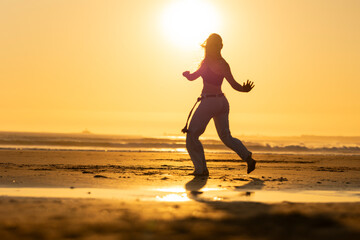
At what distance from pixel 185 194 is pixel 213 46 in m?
3.76

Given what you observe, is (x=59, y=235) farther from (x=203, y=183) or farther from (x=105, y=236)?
(x=203, y=183)

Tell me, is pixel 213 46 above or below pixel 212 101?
above

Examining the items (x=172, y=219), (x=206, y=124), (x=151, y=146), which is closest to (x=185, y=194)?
(x=172, y=219)

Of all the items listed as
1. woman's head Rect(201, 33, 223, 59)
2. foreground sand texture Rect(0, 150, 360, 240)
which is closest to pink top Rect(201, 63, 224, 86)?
woman's head Rect(201, 33, 223, 59)

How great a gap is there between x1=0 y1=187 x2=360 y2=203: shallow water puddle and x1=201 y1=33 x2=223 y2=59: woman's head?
3.12 meters

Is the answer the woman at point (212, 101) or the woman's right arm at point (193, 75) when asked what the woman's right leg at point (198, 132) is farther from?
the woman's right arm at point (193, 75)

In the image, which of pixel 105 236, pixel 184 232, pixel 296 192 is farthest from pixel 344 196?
pixel 105 236

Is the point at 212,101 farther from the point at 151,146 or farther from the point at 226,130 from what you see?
the point at 151,146

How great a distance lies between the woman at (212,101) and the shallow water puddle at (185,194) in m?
2.25

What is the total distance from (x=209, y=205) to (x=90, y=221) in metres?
1.49

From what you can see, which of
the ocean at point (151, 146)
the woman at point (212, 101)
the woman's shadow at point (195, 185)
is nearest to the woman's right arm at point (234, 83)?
the woman at point (212, 101)

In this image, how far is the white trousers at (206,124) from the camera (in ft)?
30.4

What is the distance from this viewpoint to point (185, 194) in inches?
255

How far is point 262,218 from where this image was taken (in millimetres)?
4352
